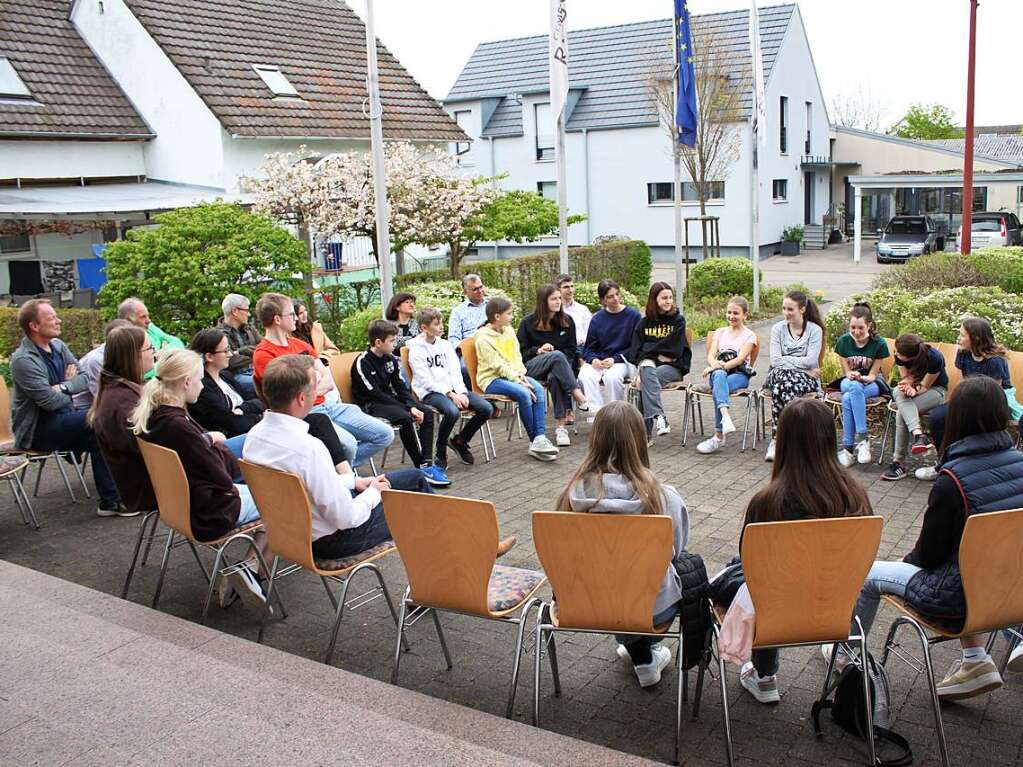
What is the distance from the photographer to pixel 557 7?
1205cm

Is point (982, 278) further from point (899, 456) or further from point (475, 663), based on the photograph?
point (475, 663)

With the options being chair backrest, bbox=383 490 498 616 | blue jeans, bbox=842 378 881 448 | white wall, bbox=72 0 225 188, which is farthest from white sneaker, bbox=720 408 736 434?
white wall, bbox=72 0 225 188

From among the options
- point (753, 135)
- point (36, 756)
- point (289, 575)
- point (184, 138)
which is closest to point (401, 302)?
point (289, 575)

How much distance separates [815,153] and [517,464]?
34399 millimetres

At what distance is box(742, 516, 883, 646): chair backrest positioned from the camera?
3752mm

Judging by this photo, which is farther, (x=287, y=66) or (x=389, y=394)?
(x=287, y=66)

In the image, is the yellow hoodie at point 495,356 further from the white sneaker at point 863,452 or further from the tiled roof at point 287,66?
the tiled roof at point 287,66

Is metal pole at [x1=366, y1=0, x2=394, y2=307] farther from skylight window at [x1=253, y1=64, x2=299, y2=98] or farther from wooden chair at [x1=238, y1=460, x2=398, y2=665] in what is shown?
skylight window at [x1=253, y1=64, x2=299, y2=98]

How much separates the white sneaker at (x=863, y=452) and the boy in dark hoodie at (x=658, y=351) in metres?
1.79

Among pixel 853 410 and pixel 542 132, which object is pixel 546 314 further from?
pixel 542 132

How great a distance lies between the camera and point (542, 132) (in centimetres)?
3678

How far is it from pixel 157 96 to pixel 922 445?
17.6 meters

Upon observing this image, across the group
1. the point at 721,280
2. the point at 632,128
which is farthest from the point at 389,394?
the point at 632,128

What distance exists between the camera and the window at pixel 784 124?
119ft
